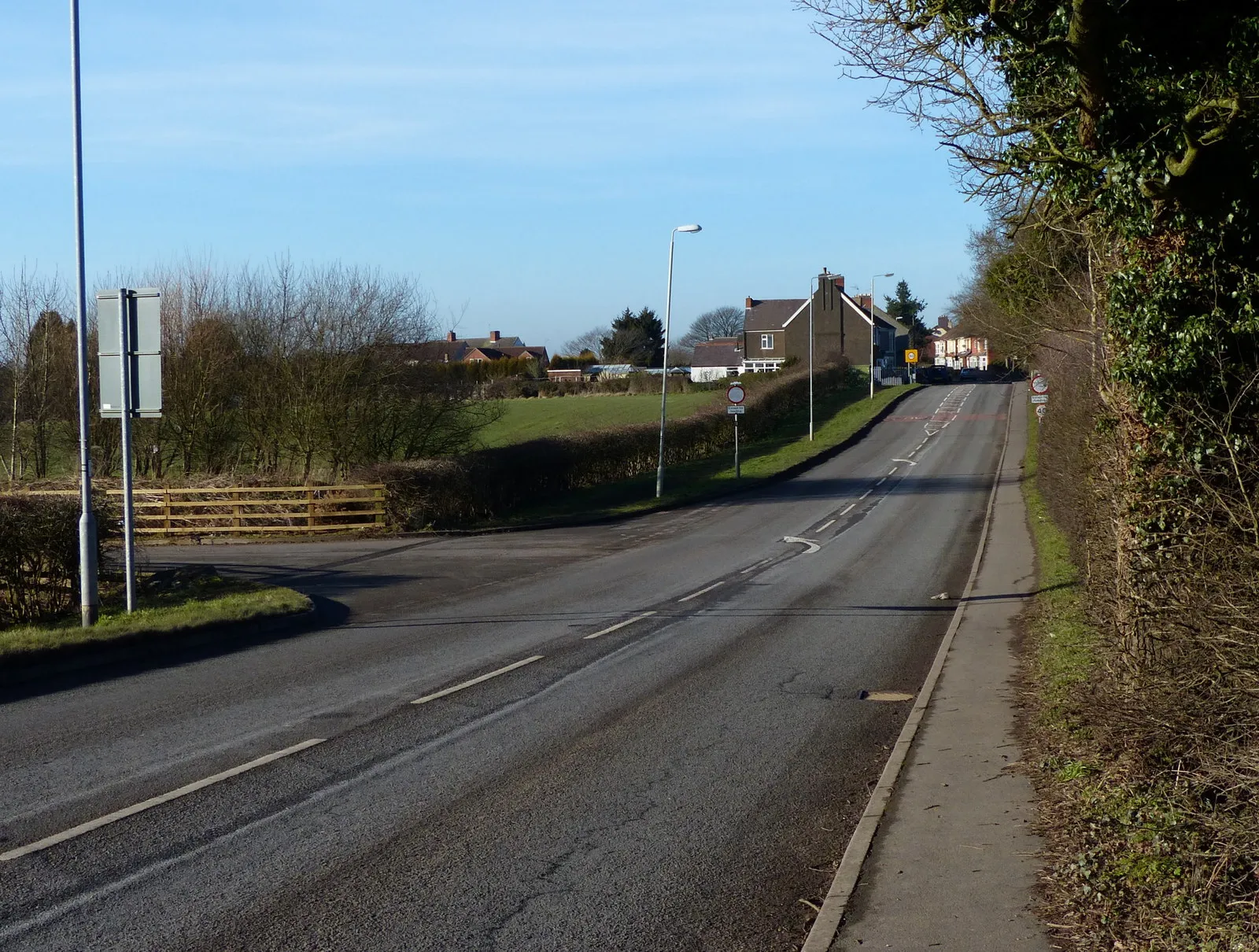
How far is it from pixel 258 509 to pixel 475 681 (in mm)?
20050

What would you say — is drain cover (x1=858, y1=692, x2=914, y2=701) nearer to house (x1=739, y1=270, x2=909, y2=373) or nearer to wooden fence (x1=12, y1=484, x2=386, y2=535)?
wooden fence (x1=12, y1=484, x2=386, y2=535)

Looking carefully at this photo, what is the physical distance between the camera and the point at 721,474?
4381 centimetres

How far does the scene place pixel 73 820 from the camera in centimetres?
664

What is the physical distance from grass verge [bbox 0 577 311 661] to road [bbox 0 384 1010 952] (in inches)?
31.4

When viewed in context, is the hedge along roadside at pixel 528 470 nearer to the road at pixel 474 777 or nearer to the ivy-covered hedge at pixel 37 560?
the road at pixel 474 777

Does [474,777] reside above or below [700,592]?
above

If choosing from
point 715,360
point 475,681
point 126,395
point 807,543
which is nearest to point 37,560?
point 126,395

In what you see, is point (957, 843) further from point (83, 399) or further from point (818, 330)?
point (818, 330)

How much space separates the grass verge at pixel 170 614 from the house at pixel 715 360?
107 m

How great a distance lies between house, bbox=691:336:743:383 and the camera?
125m

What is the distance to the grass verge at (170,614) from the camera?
11805 millimetres

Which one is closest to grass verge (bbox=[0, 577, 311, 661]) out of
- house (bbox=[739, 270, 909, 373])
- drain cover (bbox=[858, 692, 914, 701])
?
drain cover (bbox=[858, 692, 914, 701])

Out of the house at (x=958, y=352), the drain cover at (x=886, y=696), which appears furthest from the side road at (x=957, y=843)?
the house at (x=958, y=352)

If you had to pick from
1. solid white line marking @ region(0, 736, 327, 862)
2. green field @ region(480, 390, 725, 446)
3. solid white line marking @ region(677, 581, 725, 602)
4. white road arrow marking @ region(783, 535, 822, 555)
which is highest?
green field @ region(480, 390, 725, 446)
